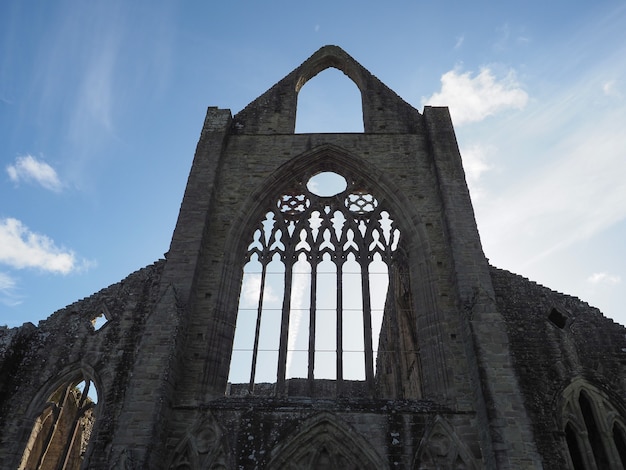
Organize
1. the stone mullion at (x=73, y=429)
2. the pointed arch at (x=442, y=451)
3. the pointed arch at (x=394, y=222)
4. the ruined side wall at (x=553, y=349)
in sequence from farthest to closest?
the pointed arch at (x=394, y=222)
the stone mullion at (x=73, y=429)
the ruined side wall at (x=553, y=349)
the pointed arch at (x=442, y=451)

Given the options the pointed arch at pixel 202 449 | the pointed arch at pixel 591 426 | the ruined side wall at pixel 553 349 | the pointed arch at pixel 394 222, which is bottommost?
Result: the pointed arch at pixel 202 449

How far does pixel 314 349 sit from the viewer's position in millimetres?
8688

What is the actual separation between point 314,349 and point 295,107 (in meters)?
6.58

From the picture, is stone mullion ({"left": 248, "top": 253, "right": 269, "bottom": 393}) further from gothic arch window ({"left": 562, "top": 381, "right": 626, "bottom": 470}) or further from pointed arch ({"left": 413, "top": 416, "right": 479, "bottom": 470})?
gothic arch window ({"left": 562, "top": 381, "right": 626, "bottom": 470})

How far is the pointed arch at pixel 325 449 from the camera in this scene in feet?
23.7

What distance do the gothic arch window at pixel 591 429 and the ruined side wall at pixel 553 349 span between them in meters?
0.16

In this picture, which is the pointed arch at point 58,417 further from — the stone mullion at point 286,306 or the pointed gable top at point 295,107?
the pointed gable top at point 295,107

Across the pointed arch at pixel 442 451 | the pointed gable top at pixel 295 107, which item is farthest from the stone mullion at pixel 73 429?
the pointed gable top at pixel 295 107

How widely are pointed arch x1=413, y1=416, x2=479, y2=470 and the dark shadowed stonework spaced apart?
27mm

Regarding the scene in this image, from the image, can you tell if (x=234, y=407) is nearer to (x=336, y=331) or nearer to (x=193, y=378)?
(x=193, y=378)

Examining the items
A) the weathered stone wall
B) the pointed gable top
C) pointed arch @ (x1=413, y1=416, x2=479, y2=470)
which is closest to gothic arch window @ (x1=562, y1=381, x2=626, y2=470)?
the weathered stone wall

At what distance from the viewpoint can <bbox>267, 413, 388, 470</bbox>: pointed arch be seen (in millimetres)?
7211

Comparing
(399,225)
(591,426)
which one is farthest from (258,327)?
(591,426)

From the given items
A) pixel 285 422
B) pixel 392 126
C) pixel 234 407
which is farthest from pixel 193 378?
pixel 392 126
